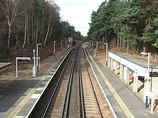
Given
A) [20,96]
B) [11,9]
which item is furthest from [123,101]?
[11,9]

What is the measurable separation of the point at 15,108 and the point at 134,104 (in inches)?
310

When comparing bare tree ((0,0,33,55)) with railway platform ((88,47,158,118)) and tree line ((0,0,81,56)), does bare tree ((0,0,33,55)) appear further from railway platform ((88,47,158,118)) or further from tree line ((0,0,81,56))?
railway platform ((88,47,158,118))

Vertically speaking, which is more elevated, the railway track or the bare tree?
the bare tree

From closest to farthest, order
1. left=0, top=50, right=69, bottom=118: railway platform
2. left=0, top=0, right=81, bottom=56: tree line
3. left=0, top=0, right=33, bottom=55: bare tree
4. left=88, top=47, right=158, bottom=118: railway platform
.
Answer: left=88, top=47, right=158, bottom=118: railway platform < left=0, top=50, right=69, bottom=118: railway platform < left=0, top=0, right=33, bottom=55: bare tree < left=0, top=0, right=81, bottom=56: tree line

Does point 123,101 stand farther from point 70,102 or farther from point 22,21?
point 22,21

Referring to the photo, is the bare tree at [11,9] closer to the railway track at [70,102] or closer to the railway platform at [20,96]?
the railway platform at [20,96]

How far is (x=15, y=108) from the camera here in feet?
63.9

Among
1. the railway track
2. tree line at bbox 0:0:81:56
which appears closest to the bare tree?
tree line at bbox 0:0:81:56

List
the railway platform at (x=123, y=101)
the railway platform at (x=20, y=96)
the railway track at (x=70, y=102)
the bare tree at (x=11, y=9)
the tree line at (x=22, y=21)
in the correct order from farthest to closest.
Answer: the tree line at (x=22, y=21), the bare tree at (x=11, y=9), the railway track at (x=70, y=102), the railway platform at (x=20, y=96), the railway platform at (x=123, y=101)

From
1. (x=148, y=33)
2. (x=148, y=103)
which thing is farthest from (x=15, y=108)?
(x=148, y=33)

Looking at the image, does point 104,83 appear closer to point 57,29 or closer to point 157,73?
point 157,73

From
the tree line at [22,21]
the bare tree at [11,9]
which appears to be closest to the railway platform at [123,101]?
the bare tree at [11,9]

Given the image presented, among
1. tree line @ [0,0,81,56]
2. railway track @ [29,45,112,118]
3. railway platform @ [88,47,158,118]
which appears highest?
tree line @ [0,0,81,56]

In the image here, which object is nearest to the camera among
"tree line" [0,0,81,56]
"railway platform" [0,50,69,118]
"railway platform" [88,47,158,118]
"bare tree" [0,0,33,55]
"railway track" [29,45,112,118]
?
"railway platform" [88,47,158,118]
